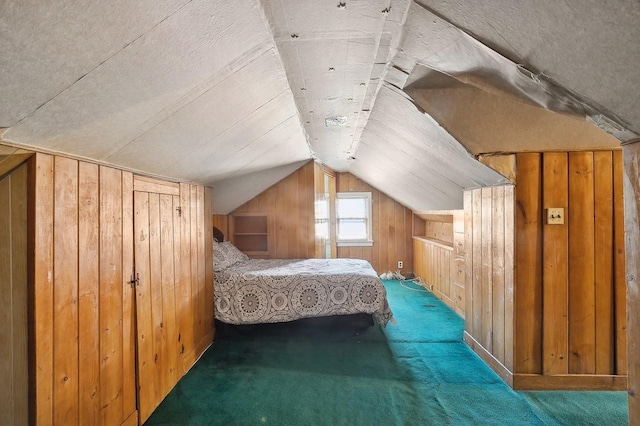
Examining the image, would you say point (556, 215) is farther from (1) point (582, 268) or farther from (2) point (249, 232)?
(2) point (249, 232)

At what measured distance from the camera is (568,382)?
2.50 meters

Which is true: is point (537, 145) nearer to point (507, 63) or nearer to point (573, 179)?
point (573, 179)

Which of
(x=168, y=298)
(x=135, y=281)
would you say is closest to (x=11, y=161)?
(x=135, y=281)

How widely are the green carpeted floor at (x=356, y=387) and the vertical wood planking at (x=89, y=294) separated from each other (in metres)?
0.62

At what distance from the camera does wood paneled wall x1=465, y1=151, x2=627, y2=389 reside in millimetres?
2494

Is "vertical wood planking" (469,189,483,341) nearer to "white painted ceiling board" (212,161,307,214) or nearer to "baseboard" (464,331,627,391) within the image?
"baseboard" (464,331,627,391)

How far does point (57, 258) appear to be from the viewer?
147 cm

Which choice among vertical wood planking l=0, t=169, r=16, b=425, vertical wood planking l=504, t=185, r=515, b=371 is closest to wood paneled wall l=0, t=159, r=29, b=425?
vertical wood planking l=0, t=169, r=16, b=425

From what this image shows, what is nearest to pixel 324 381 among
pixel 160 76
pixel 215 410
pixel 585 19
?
pixel 215 410

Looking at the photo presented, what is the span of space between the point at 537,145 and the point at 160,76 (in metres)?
2.46

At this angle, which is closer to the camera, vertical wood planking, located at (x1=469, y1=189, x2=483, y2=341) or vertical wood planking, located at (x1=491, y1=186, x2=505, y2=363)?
vertical wood planking, located at (x1=491, y1=186, x2=505, y2=363)

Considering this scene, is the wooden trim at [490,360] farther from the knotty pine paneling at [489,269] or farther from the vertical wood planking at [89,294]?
the vertical wood planking at [89,294]

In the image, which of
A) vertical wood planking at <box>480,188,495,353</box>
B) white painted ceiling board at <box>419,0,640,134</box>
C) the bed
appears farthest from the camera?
the bed

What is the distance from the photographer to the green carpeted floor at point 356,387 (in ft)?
7.18
